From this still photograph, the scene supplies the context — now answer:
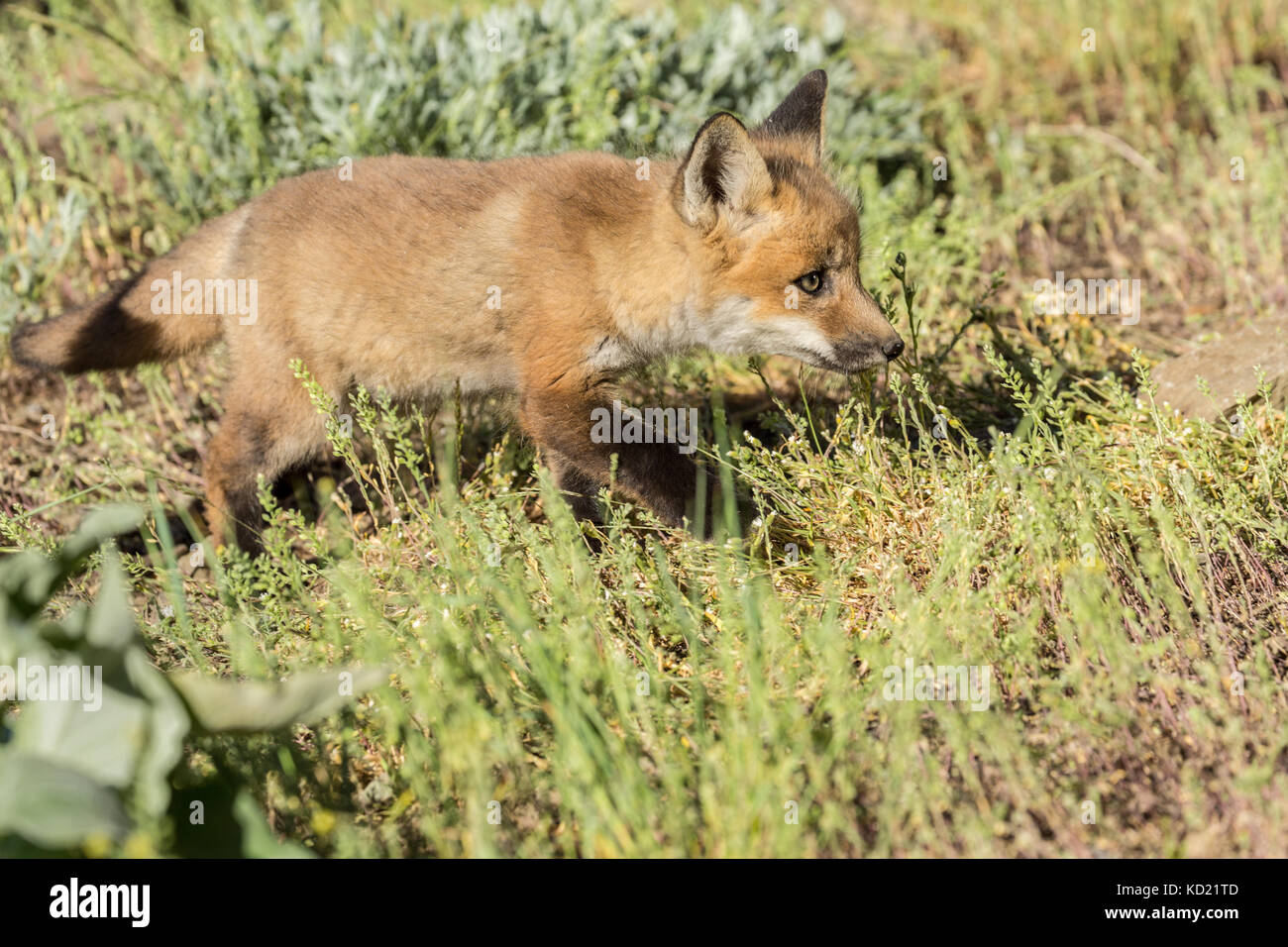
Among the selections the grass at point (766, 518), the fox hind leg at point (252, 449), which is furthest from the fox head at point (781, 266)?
the fox hind leg at point (252, 449)

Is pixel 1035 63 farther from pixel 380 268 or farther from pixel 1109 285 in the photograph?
pixel 380 268

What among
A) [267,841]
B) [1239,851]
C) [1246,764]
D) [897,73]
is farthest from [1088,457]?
[897,73]

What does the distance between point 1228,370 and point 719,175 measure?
7.19 ft

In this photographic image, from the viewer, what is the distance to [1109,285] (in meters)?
5.62

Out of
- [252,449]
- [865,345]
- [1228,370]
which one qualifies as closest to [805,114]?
[865,345]

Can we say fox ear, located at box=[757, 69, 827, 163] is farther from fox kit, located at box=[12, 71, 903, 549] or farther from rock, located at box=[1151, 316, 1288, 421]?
rock, located at box=[1151, 316, 1288, 421]

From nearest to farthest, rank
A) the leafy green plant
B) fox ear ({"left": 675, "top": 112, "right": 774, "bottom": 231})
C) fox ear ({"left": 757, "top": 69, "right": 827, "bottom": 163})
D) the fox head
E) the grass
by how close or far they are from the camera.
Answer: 1. the leafy green plant
2. the grass
3. fox ear ({"left": 675, "top": 112, "right": 774, "bottom": 231})
4. the fox head
5. fox ear ({"left": 757, "top": 69, "right": 827, "bottom": 163})

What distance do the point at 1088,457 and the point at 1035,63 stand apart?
4760mm

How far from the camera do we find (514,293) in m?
3.74

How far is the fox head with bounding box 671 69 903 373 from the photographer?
3455 mm

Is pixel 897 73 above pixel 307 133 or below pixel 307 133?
above

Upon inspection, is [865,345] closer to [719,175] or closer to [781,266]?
[781,266]

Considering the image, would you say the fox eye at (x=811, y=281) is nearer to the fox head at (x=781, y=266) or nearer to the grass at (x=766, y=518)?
the fox head at (x=781, y=266)

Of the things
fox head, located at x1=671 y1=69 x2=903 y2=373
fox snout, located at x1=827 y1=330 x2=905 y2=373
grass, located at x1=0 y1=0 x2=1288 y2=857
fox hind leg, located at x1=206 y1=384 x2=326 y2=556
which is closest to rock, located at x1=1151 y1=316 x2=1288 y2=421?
grass, located at x1=0 y1=0 x2=1288 y2=857
